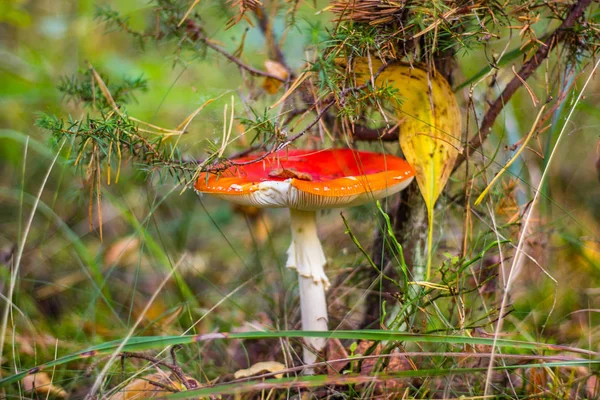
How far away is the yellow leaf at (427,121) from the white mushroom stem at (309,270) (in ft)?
1.37

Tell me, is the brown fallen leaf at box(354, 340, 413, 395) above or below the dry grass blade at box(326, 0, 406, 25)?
below

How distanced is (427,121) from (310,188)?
0.51 m

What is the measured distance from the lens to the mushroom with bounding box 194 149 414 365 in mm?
1500

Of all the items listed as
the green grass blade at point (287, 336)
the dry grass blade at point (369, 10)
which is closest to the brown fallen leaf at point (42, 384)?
the green grass blade at point (287, 336)

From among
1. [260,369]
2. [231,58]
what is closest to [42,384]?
[260,369]

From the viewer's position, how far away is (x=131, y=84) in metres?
1.97

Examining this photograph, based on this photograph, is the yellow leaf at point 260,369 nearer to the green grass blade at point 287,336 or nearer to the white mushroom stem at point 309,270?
the white mushroom stem at point 309,270

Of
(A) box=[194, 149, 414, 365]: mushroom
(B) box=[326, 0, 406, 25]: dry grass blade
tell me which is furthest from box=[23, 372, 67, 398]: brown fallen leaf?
(B) box=[326, 0, 406, 25]: dry grass blade

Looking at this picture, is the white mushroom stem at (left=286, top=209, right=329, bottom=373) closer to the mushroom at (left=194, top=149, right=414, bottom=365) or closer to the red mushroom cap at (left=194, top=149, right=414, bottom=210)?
the mushroom at (left=194, top=149, right=414, bottom=365)

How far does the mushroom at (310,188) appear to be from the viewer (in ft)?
4.92

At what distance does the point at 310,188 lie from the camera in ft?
4.78

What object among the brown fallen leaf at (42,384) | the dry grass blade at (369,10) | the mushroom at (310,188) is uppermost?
the dry grass blade at (369,10)

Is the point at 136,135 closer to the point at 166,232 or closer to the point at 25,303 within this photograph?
the point at 25,303

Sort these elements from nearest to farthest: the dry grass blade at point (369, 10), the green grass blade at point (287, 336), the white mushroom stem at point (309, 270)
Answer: the green grass blade at point (287, 336) < the dry grass blade at point (369, 10) < the white mushroom stem at point (309, 270)
